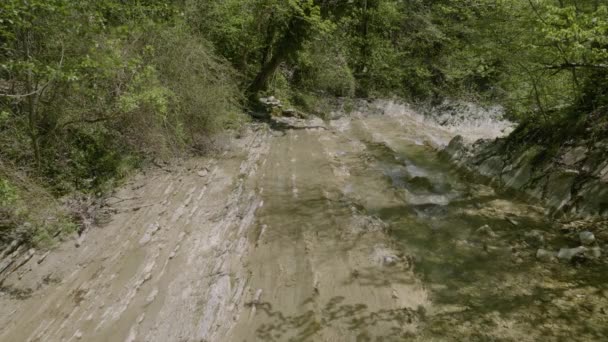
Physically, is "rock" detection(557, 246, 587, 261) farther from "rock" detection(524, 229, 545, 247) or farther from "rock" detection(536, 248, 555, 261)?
"rock" detection(524, 229, 545, 247)

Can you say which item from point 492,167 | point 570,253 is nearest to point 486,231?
point 570,253

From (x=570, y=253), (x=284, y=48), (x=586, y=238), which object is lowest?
(x=570, y=253)

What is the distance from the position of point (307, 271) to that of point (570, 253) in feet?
9.99

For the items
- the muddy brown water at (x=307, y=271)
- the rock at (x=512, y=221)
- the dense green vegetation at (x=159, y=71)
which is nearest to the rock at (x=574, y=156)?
the dense green vegetation at (x=159, y=71)

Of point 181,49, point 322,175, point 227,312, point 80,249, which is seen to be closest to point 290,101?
point 181,49

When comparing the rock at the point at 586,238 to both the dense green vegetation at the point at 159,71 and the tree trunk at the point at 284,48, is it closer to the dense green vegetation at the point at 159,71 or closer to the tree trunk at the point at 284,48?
the dense green vegetation at the point at 159,71

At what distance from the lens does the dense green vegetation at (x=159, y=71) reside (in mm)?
4762

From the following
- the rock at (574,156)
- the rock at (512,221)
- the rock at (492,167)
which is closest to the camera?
the rock at (512,221)

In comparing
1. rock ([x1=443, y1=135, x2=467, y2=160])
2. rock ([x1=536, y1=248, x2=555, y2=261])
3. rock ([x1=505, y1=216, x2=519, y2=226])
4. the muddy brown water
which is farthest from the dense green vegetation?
rock ([x1=536, y1=248, x2=555, y2=261])

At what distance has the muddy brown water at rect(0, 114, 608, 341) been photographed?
343 centimetres

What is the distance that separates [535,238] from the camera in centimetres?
467

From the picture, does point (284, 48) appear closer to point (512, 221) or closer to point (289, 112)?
point (289, 112)

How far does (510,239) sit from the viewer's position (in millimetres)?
4770

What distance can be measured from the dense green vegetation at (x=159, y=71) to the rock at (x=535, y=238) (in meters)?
2.27
